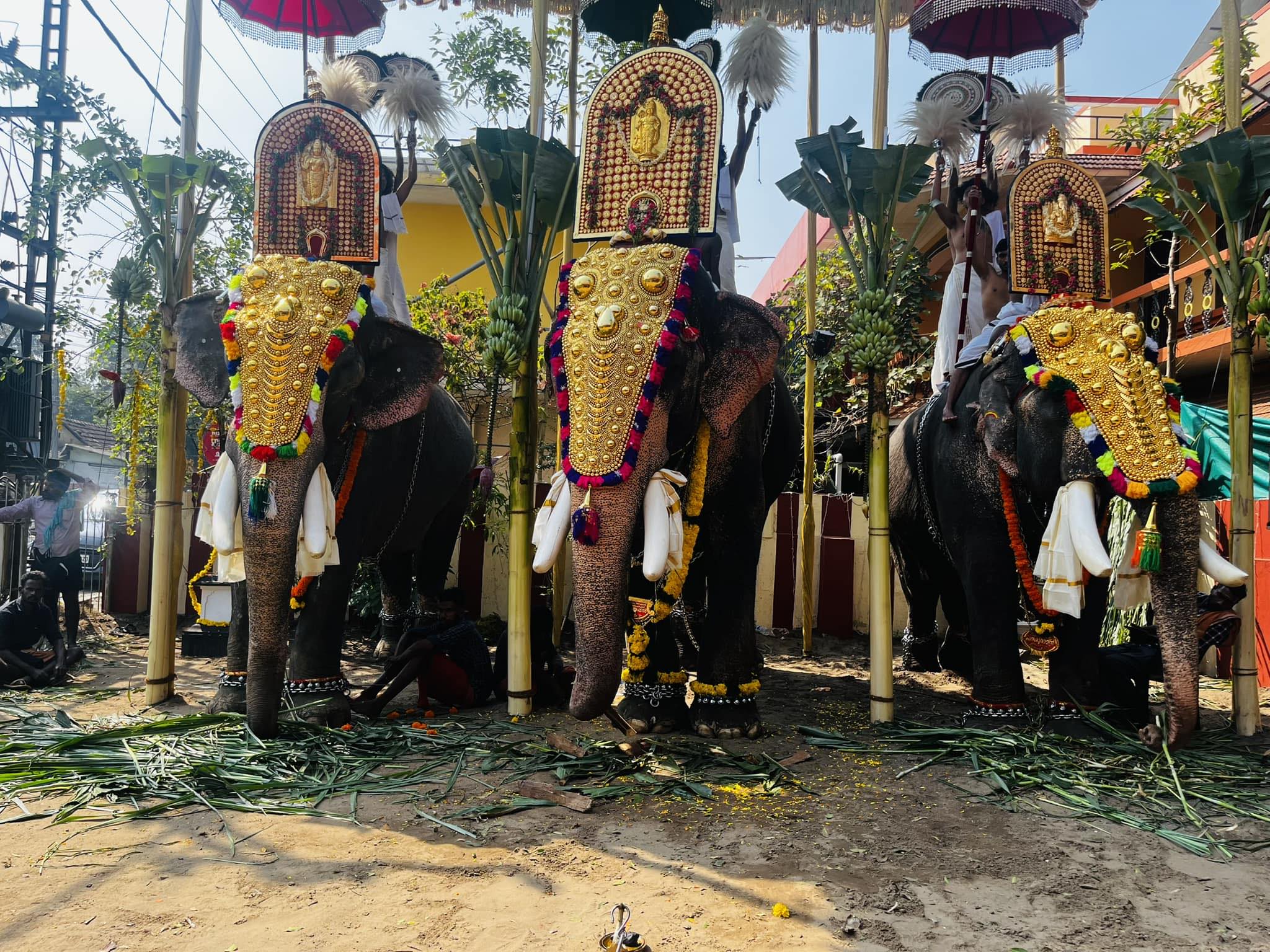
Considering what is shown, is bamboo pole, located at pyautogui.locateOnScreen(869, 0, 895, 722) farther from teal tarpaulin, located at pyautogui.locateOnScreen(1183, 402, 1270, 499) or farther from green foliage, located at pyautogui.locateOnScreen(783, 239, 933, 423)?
teal tarpaulin, located at pyautogui.locateOnScreen(1183, 402, 1270, 499)

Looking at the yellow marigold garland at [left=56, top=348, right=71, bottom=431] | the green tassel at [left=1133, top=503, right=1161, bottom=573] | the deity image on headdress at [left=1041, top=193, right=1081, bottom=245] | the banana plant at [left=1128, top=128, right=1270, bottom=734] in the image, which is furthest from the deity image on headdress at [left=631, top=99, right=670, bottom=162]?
the yellow marigold garland at [left=56, top=348, right=71, bottom=431]

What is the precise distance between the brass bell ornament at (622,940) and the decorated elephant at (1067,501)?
2952mm

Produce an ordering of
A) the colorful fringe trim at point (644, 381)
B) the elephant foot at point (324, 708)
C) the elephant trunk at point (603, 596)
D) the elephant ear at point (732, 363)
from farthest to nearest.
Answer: the elephant foot at point (324, 708), the elephant ear at point (732, 363), the colorful fringe trim at point (644, 381), the elephant trunk at point (603, 596)

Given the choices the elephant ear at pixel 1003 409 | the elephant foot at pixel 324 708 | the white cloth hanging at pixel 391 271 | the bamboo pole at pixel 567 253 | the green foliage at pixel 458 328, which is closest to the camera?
the elephant foot at pixel 324 708

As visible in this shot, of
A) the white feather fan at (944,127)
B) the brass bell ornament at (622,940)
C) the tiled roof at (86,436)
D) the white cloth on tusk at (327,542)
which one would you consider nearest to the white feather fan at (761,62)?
the white feather fan at (944,127)

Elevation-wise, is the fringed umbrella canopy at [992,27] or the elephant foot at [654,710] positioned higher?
the fringed umbrella canopy at [992,27]

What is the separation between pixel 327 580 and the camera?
224 inches

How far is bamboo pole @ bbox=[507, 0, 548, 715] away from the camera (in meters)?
5.91

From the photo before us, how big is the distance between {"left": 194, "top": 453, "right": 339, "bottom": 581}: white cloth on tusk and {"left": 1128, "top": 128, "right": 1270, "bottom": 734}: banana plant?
16.9 ft

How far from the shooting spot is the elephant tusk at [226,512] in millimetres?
4957

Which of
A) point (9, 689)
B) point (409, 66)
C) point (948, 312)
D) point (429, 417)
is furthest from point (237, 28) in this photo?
point (948, 312)

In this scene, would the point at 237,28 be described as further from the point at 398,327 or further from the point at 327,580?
the point at 327,580

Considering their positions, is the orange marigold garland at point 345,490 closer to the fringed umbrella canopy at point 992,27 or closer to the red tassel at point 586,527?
the red tassel at point 586,527

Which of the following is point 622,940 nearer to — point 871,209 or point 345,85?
point 871,209
